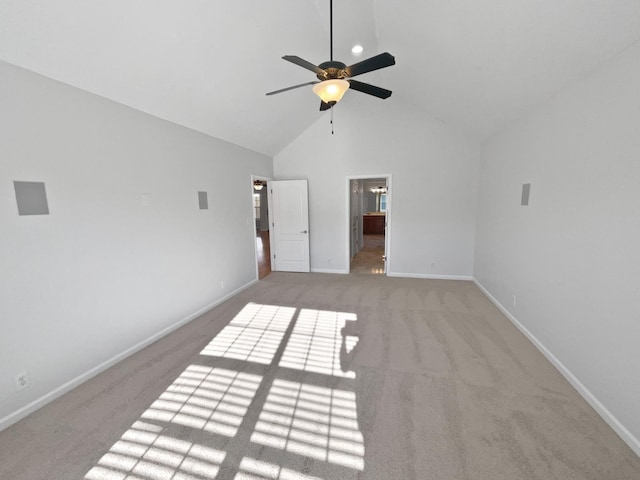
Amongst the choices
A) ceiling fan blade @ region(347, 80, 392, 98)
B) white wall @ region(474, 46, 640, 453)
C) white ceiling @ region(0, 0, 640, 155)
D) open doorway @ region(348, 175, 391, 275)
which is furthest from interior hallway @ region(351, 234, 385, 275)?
ceiling fan blade @ region(347, 80, 392, 98)

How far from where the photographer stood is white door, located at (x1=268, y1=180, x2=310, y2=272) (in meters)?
5.52

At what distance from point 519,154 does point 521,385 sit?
2.63m

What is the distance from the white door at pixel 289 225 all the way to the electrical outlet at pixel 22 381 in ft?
13.7

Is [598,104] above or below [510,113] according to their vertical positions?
below

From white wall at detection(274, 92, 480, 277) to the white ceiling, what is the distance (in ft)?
3.25

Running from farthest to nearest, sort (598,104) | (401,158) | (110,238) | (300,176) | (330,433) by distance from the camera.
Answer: (300,176) → (401,158) → (110,238) → (598,104) → (330,433)

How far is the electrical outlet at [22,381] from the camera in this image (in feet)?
6.26

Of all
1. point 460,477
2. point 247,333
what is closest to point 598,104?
point 460,477

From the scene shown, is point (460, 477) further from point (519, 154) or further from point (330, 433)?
point (519, 154)

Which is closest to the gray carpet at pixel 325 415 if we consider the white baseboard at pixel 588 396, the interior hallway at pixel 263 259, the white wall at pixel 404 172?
the white baseboard at pixel 588 396

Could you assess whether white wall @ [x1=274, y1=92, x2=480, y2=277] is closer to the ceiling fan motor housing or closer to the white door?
the white door

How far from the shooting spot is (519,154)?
3.23 m

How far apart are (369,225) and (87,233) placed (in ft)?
30.9

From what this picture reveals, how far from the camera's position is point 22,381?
1.93m
